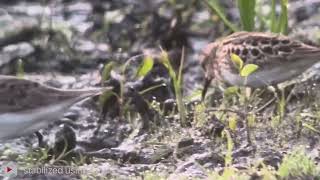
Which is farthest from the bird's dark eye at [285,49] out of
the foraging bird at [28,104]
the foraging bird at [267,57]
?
the foraging bird at [28,104]

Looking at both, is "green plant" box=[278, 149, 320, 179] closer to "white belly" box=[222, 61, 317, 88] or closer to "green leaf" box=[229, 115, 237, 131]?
"green leaf" box=[229, 115, 237, 131]

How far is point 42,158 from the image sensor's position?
6.17 meters

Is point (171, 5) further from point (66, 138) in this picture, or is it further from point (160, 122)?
point (66, 138)

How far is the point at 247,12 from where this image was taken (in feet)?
24.1

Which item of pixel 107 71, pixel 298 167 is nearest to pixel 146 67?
pixel 107 71

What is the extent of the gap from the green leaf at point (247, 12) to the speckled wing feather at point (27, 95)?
179 centimetres

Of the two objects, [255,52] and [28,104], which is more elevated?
[255,52]

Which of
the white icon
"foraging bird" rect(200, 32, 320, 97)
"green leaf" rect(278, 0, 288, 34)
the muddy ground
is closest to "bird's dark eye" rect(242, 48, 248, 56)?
"foraging bird" rect(200, 32, 320, 97)

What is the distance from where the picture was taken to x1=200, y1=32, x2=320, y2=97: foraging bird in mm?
6266

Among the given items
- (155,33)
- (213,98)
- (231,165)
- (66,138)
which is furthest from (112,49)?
(231,165)

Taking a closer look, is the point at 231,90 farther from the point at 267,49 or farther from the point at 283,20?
the point at 283,20

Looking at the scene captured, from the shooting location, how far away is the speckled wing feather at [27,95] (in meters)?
6.04

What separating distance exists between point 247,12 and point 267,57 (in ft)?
3.73

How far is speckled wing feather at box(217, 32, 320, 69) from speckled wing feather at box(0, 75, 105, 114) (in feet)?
3.74
